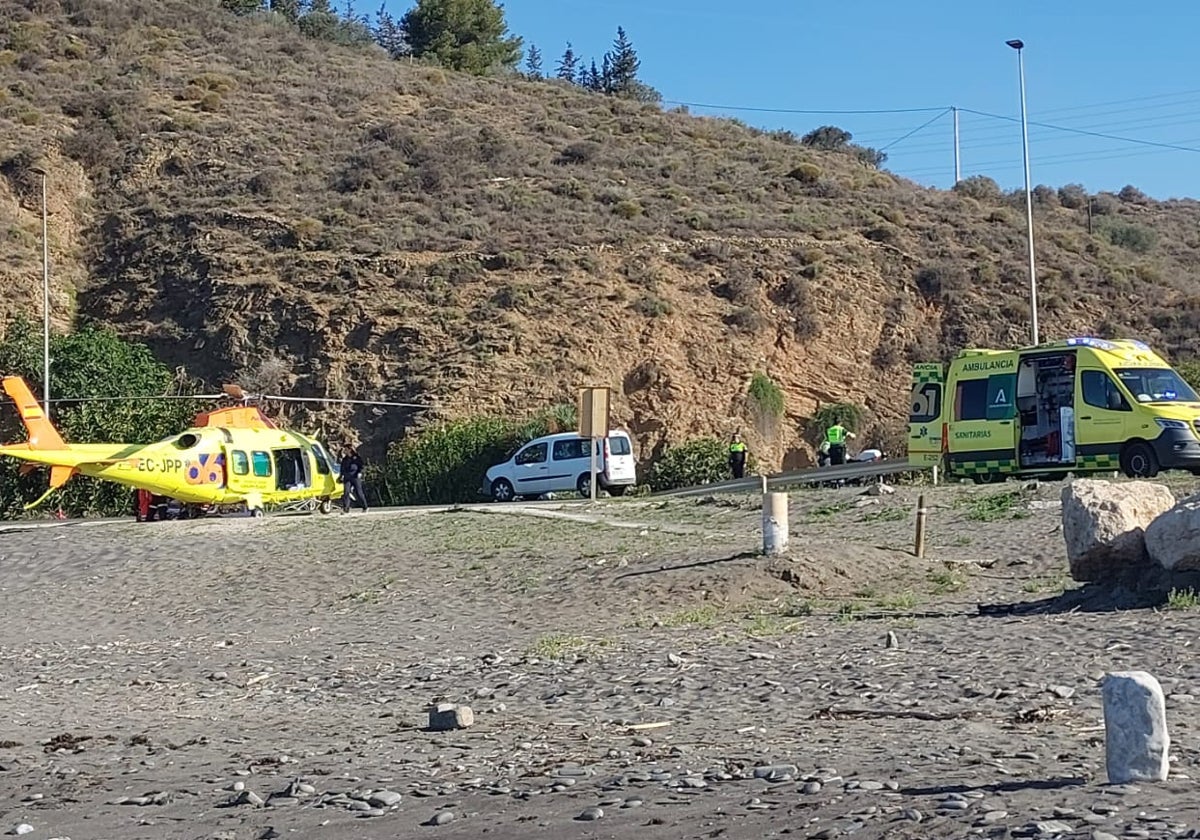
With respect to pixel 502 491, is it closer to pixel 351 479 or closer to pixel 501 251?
pixel 351 479

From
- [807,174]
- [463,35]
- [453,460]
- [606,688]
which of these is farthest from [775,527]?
[463,35]

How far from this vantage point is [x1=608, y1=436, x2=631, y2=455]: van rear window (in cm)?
4331

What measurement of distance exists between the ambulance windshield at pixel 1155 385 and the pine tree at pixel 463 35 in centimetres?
Result: 6061

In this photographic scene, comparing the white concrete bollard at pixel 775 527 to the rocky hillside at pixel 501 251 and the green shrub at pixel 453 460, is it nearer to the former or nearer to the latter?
the green shrub at pixel 453 460

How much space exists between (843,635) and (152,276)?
159ft

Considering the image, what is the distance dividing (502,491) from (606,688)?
103ft

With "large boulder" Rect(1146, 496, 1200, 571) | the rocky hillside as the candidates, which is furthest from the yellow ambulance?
the rocky hillside

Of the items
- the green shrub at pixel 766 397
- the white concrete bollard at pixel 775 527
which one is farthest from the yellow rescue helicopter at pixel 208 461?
the white concrete bollard at pixel 775 527

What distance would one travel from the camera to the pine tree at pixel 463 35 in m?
87.6

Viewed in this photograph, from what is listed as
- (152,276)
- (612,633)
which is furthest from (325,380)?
(612,633)

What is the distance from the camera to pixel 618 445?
43688 mm

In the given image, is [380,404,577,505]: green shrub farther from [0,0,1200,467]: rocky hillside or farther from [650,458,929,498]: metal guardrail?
[650,458,929,498]: metal guardrail

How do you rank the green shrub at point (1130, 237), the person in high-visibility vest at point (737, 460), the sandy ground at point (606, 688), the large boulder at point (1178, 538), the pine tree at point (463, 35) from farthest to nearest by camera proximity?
1. the pine tree at point (463, 35)
2. the green shrub at point (1130, 237)
3. the person in high-visibility vest at point (737, 460)
4. the large boulder at point (1178, 538)
5. the sandy ground at point (606, 688)

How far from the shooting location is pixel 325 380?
5384cm
